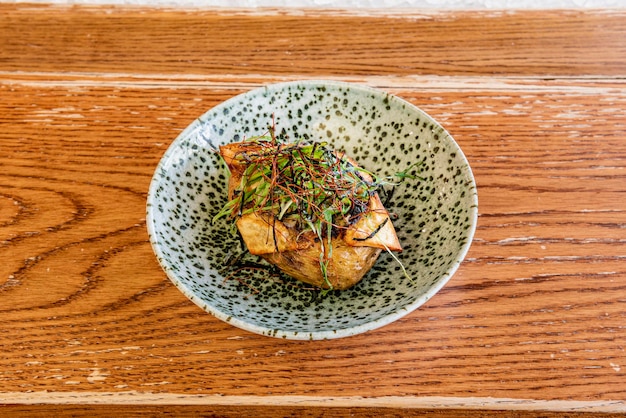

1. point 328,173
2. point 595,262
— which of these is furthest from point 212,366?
point 595,262

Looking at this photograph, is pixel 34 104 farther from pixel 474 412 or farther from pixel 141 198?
pixel 474 412

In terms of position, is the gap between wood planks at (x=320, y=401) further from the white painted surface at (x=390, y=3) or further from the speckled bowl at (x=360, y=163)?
the white painted surface at (x=390, y=3)

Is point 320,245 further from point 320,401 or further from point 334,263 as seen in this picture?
point 320,401

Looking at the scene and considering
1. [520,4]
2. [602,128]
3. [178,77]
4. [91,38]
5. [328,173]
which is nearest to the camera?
[328,173]

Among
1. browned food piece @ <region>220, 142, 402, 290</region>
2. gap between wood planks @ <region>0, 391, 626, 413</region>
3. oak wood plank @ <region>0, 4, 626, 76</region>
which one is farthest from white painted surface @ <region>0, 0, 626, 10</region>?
gap between wood planks @ <region>0, 391, 626, 413</region>

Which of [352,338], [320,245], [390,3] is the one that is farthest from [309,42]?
[352,338]

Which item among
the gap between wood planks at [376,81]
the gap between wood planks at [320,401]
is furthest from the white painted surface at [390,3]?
the gap between wood planks at [320,401]

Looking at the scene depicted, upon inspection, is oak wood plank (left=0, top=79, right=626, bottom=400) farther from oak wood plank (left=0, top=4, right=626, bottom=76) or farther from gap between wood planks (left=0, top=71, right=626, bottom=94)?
oak wood plank (left=0, top=4, right=626, bottom=76)
